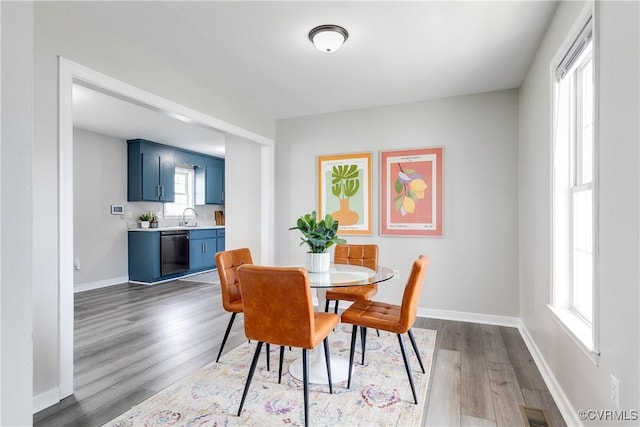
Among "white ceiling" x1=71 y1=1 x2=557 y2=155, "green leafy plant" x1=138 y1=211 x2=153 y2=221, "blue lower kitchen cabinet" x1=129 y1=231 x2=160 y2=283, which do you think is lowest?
"blue lower kitchen cabinet" x1=129 y1=231 x2=160 y2=283

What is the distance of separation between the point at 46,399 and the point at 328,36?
9.59ft

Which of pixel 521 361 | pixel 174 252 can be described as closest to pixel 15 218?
pixel 521 361

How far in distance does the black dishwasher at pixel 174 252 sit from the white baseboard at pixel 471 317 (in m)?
4.25

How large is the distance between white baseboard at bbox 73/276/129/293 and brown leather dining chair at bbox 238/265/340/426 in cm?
440

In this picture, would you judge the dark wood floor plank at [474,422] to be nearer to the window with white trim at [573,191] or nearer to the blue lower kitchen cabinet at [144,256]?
the window with white trim at [573,191]

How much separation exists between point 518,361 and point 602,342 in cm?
132

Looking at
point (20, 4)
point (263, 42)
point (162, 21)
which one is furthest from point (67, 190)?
point (20, 4)

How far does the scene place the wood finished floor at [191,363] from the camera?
1.94 metres

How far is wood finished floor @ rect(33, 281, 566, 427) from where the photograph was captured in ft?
6.36

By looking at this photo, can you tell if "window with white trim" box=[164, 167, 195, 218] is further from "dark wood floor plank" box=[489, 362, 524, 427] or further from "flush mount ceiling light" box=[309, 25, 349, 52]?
"dark wood floor plank" box=[489, 362, 524, 427]

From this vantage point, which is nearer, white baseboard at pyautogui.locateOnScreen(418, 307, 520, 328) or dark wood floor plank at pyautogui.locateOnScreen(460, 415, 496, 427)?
dark wood floor plank at pyautogui.locateOnScreen(460, 415, 496, 427)

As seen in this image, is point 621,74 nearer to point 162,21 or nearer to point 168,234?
point 162,21

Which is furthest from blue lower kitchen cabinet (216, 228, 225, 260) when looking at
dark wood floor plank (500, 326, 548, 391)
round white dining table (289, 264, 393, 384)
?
dark wood floor plank (500, 326, 548, 391)

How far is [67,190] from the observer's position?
2137 mm
